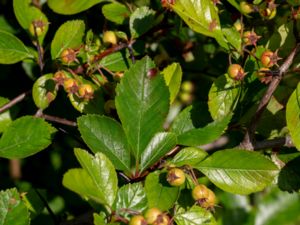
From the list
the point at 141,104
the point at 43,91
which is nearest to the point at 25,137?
the point at 43,91

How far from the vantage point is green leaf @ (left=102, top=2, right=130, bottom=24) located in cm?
177

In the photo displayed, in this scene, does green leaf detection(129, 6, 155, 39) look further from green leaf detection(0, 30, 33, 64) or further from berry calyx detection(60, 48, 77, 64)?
green leaf detection(0, 30, 33, 64)

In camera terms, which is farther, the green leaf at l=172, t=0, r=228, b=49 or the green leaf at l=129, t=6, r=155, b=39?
the green leaf at l=129, t=6, r=155, b=39

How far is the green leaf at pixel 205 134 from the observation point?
1.48 m

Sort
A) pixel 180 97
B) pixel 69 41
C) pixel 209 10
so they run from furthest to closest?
pixel 180 97
pixel 69 41
pixel 209 10

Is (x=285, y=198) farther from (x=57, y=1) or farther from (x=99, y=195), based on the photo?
(x=57, y=1)

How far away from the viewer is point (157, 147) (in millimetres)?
1410

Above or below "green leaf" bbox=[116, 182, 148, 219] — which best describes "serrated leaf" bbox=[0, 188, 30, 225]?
below

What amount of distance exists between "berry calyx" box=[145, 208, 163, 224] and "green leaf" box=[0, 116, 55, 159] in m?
0.42

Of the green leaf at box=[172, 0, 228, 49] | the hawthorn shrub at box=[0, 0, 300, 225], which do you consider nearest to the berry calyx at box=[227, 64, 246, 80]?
the hawthorn shrub at box=[0, 0, 300, 225]

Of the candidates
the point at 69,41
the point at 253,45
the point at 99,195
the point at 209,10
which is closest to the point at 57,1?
the point at 69,41

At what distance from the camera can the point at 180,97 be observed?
7.93ft

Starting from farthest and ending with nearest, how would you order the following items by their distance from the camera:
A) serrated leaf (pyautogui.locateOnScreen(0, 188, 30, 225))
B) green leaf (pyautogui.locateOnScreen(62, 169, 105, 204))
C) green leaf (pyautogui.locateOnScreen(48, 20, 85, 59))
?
1. green leaf (pyautogui.locateOnScreen(48, 20, 85, 59))
2. serrated leaf (pyautogui.locateOnScreen(0, 188, 30, 225))
3. green leaf (pyautogui.locateOnScreen(62, 169, 105, 204))

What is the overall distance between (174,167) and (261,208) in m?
0.22
